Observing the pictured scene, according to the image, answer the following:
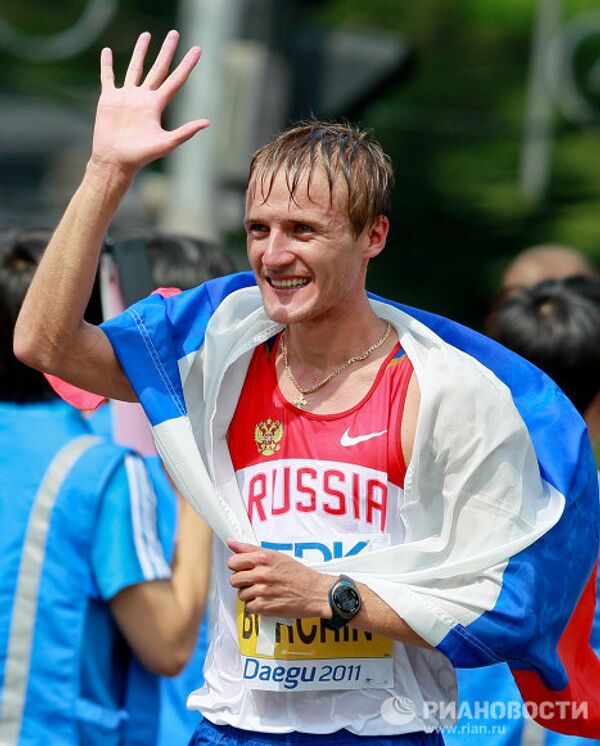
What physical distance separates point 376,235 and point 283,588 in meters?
0.70

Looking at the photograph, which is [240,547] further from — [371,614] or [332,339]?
[332,339]

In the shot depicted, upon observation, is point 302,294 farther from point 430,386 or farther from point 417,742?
point 417,742

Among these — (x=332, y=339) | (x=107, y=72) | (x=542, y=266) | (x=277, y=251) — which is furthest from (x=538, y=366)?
(x=542, y=266)

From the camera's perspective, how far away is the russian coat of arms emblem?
9.23 ft

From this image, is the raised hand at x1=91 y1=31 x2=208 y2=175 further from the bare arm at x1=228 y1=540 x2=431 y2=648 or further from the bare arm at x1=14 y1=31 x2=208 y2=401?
the bare arm at x1=228 y1=540 x2=431 y2=648

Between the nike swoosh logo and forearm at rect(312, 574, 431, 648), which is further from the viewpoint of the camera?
the nike swoosh logo

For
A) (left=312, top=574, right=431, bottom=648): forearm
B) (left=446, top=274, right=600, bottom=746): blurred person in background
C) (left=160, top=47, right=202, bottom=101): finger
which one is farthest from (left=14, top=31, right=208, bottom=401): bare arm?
(left=446, top=274, right=600, bottom=746): blurred person in background

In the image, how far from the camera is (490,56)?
1758cm

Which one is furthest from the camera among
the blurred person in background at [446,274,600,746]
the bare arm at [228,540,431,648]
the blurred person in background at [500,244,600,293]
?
the blurred person in background at [500,244,600,293]

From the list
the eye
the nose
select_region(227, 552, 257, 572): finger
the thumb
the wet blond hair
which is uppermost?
the wet blond hair

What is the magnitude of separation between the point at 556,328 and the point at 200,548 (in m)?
1.01

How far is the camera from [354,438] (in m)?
2.74

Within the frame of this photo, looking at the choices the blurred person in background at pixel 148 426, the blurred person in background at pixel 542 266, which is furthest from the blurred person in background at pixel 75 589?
the blurred person in background at pixel 542 266

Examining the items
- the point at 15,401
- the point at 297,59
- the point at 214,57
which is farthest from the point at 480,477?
the point at 214,57
